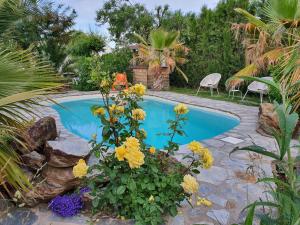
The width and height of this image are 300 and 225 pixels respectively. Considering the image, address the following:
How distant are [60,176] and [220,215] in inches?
71.8

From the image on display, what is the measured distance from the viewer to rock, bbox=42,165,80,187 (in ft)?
10.6

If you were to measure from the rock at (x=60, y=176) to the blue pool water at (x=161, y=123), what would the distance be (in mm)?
3935

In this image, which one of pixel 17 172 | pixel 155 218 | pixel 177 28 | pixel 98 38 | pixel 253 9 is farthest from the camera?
pixel 98 38

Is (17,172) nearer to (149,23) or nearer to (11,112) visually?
(11,112)

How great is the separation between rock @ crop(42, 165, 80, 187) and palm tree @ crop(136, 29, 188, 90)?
33.3 ft

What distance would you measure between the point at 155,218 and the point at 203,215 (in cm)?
74

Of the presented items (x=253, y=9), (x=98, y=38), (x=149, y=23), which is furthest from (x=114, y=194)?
(x=149, y=23)

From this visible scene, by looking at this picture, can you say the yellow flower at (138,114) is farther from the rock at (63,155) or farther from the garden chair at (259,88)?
the garden chair at (259,88)

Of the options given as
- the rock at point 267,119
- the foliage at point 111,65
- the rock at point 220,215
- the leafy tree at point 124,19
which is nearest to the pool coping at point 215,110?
the rock at point 267,119

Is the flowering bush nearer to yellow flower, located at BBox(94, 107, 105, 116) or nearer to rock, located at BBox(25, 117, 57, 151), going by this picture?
yellow flower, located at BBox(94, 107, 105, 116)

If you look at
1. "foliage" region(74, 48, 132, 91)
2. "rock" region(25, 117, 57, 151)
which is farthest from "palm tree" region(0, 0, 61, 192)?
"foliage" region(74, 48, 132, 91)

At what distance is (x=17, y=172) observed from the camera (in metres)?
2.26

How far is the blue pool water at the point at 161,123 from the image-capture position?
776 cm

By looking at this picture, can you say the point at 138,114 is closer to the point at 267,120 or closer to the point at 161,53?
the point at 267,120
